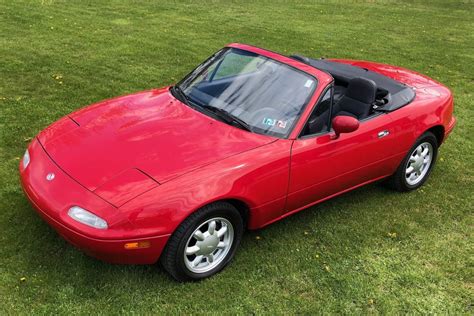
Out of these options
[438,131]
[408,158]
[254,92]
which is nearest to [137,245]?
[254,92]

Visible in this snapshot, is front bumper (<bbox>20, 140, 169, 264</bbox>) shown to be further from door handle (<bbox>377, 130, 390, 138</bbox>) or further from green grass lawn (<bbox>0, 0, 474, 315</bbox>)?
door handle (<bbox>377, 130, 390, 138</bbox>)

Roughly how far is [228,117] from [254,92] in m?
0.35

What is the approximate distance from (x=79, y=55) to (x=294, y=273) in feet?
19.5

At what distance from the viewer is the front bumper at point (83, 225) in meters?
3.11

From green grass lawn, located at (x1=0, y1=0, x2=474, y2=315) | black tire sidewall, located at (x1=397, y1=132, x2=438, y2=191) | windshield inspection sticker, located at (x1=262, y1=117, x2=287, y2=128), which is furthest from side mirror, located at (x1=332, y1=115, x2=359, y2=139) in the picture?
black tire sidewall, located at (x1=397, y1=132, x2=438, y2=191)

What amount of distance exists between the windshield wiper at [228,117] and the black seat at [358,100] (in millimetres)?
1057

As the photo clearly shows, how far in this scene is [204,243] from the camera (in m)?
3.53

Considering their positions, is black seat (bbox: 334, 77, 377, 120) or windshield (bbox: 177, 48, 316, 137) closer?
windshield (bbox: 177, 48, 316, 137)

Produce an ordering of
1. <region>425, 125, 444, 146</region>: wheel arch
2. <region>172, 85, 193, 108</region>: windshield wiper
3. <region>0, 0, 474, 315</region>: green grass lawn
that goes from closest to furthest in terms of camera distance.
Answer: <region>0, 0, 474, 315</region>: green grass lawn → <region>172, 85, 193, 108</region>: windshield wiper → <region>425, 125, 444, 146</region>: wheel arch

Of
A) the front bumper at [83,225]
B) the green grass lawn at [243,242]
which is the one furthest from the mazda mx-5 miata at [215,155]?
the green grass lawn at [243,242]

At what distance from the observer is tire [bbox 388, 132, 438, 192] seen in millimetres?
4984

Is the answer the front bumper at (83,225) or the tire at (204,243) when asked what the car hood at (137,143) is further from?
the tire at (204,243)

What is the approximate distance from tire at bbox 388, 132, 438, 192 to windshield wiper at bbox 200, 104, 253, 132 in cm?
189

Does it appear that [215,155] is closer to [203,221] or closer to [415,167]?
[203,221]
